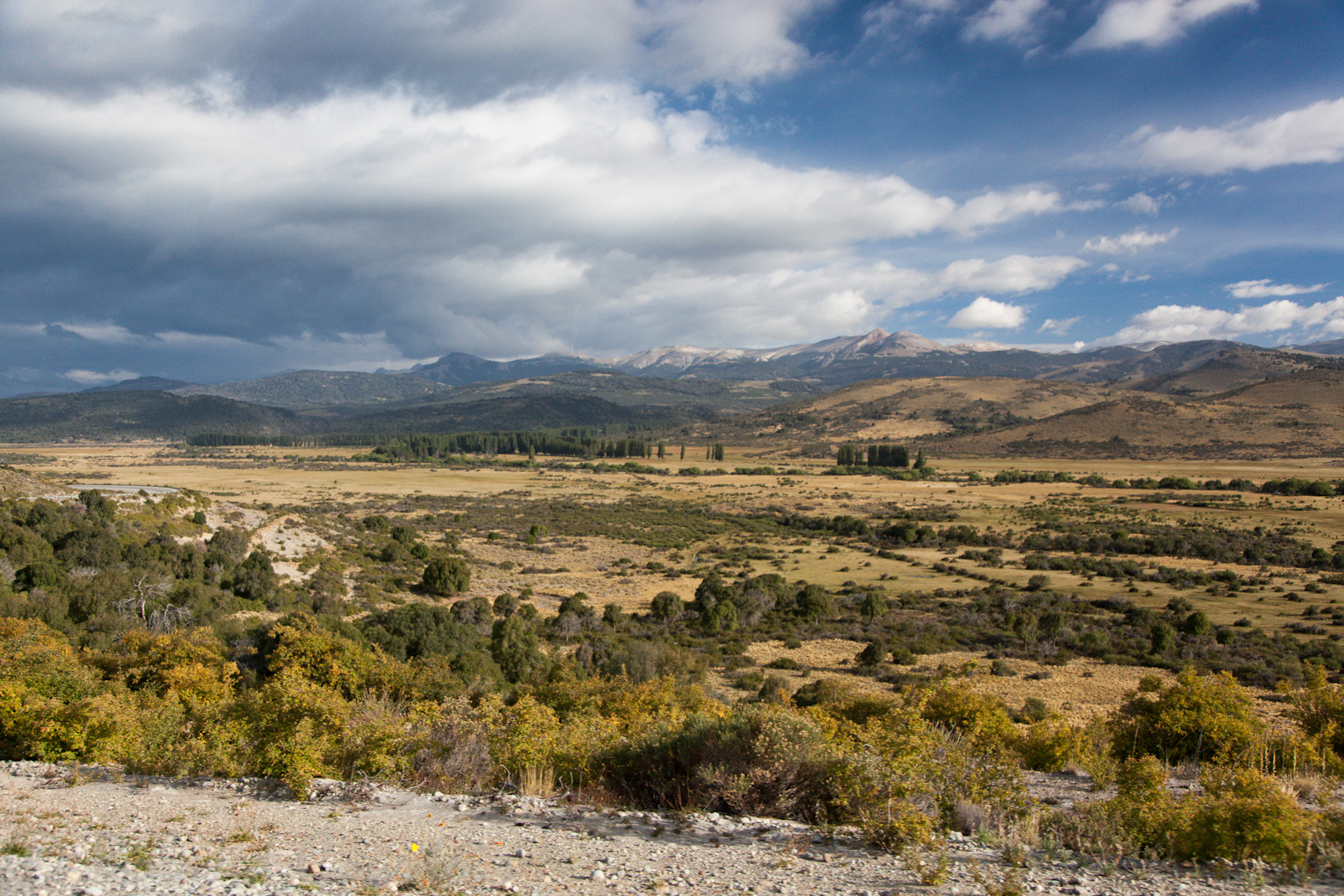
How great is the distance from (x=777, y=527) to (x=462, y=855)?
2539 inches

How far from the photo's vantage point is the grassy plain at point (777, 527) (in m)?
32.7

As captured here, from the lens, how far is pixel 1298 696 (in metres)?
13.5

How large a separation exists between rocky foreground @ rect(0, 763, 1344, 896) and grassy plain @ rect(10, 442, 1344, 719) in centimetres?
1531

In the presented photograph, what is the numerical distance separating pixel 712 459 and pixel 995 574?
12243 cm

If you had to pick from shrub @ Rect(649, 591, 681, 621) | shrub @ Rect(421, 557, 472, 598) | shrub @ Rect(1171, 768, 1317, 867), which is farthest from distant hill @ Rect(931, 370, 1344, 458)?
shrub @ Rect(1171, 768, 1317, 867)

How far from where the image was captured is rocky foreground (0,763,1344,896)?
6520 millimetres

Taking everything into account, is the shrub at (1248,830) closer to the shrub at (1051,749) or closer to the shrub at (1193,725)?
the shrub at (1051,749)

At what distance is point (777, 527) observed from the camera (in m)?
70.2

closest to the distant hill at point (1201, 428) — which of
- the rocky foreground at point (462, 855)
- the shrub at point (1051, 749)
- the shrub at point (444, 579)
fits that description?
the shrub at point (444, 579)

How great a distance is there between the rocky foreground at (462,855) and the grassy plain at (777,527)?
15.3 m

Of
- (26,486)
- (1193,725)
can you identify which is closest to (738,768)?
(1193,725)

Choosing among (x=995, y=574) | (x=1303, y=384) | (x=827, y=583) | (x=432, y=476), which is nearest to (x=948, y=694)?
(x=827, y=583)

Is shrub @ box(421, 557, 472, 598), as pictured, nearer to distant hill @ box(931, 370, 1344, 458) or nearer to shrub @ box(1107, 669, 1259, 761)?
shrub @ box(1107, 669, 1259, 761)

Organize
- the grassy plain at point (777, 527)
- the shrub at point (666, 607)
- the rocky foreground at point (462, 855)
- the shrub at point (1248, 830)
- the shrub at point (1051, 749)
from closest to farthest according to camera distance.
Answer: the rocky foreground at point (462, 855) < the shrub at point (1248, 830) < the shrub at point (1051, 749) < the grassy plain at point (777, 527) < the shrub at point (666, 607)
